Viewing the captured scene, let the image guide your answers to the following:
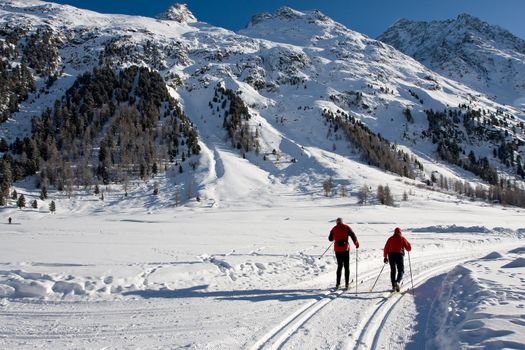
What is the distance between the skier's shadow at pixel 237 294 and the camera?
35.7ft

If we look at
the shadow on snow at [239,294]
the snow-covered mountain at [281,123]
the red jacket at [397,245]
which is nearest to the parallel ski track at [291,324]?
the shadow on snow at [239,294]

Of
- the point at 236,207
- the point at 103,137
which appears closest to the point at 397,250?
the point at 236,207

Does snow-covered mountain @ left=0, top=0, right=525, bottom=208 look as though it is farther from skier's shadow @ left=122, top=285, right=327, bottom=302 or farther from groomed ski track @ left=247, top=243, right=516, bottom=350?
groomed ski track @ left=247, top=243, right=516, bottom=350

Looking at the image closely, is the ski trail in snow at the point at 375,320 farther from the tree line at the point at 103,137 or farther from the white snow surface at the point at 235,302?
the tree line at the point at 103,137

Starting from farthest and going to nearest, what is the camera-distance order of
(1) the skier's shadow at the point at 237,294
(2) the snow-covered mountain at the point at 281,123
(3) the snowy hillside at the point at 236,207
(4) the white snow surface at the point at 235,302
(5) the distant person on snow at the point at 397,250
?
(2) the snow-covered mountain at the point at 281,123 → (5) the distant person on snow at the point at 397,250 → (1) the skier's shadow at the point at 237,294 → (3) the snowy hillside at the point at 236,207 → (4) the white snow surface at the point at 235,302

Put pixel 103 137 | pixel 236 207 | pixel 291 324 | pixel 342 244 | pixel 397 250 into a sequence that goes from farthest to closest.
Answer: pixel 103 137
pixel 236 207
pixel 342 244
pixel 397 250
pixel 291 324

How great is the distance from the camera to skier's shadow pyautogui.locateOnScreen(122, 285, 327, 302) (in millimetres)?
10883

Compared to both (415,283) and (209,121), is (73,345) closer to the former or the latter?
(415,283)

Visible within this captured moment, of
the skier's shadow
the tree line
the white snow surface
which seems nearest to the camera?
the white snow surface

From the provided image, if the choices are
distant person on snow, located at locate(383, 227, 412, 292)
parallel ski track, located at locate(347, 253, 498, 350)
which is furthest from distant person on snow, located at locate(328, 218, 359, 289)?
parallel ski track, located at locate(347, 253, 498, 350)

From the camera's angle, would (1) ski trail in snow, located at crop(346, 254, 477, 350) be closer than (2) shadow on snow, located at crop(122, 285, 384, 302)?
Yes

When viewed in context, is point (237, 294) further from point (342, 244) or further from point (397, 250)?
point (397, 250)

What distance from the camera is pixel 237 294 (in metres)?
11.4

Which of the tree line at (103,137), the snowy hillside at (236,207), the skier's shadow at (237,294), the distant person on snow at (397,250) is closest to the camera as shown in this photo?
the snowy hillside at (236,207)
